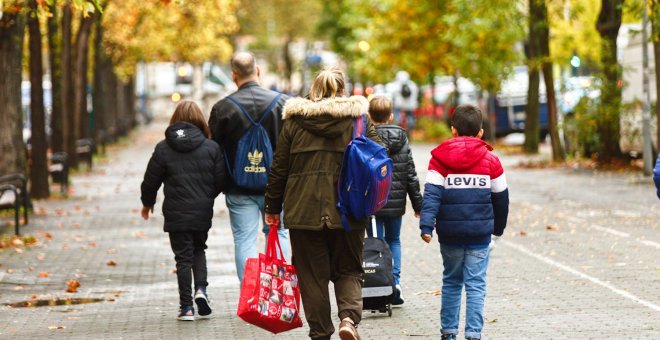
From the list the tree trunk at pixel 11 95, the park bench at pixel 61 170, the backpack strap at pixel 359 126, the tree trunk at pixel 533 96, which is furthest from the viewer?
the tree trunk at pixel 533 96

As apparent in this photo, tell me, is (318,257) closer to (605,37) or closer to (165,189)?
(165,189)

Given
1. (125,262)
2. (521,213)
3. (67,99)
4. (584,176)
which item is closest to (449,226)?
(125,262)

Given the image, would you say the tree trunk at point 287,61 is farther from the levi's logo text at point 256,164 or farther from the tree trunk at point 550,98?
the levi's logo text at point 256,164

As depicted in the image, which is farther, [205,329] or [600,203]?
[600,203]

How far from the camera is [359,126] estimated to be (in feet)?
25.8

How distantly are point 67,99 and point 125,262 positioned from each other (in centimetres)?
1525

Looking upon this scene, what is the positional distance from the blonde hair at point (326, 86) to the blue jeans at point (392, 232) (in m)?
2.22

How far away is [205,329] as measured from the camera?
31.6 feet

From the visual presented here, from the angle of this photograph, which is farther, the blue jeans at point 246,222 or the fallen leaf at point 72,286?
the fallen leaf at point 72,286

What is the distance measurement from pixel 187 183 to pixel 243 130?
0.55 meters

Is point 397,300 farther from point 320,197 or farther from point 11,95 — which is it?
point 11,95

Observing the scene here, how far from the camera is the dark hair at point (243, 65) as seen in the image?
9.98 m

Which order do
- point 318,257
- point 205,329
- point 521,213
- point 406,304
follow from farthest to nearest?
point 521,213 → point 406,304 → point 205,329 → point 318,257

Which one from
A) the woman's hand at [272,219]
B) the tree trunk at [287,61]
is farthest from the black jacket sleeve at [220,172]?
the tree trunk at [287,61]
